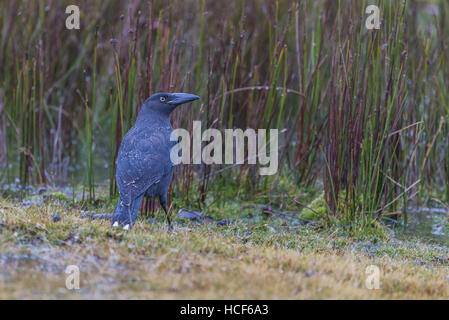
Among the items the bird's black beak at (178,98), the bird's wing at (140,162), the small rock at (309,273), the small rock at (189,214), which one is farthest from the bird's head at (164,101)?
the small rock at (309,273)

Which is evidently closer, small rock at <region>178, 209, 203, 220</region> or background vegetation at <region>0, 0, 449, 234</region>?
background vegetation at <region>0, 0, 449, 234</region>

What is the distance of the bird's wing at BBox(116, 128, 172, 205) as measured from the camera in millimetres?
4316

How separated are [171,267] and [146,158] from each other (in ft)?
4.80

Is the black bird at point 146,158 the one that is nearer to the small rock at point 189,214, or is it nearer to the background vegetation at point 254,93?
the background vegetation at point 254,93

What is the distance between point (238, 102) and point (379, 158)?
66.8 inches

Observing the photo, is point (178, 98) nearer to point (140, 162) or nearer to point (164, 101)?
point (164, 101)

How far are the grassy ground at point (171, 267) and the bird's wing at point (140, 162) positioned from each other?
35 cm

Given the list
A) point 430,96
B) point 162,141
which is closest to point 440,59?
point 430,96

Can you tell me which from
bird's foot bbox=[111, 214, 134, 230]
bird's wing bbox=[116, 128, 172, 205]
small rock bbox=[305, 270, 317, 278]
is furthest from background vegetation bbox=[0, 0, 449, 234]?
small rock bbox=[305, 270, 317, 278]

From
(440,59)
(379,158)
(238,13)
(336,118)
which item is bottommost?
(379,158)

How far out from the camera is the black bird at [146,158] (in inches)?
168

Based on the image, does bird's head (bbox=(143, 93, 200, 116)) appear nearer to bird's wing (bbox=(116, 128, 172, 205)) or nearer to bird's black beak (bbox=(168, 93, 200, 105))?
bird's black beak (bbox=(168, 93, 200, 105))

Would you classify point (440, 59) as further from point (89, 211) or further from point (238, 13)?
point (89, 211)
